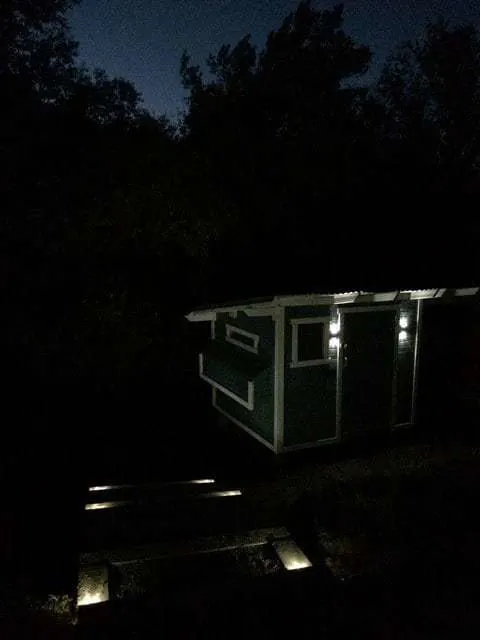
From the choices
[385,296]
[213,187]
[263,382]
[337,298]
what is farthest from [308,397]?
[213,187]

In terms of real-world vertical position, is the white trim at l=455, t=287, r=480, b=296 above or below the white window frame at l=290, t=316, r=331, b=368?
above

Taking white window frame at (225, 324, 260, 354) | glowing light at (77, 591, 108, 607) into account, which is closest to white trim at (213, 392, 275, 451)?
white window frame at (225, 324, 260, 354)

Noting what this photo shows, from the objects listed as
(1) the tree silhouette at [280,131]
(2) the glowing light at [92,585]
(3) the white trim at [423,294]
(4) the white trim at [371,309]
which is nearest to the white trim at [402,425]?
(4) the white trim at [371,309]

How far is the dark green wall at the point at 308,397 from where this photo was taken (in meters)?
7.24

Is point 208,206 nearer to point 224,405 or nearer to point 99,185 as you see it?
point 99,185

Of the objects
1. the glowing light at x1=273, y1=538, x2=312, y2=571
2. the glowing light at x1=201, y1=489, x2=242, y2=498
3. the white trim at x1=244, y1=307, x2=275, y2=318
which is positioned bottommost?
the glowing light at x1=201, y1=489, x2=242, y2=498

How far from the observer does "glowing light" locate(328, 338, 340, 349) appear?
7479 mm

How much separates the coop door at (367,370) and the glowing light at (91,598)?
503 cm

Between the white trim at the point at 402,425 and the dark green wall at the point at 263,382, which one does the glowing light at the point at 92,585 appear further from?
the white trim at the point at 402,425

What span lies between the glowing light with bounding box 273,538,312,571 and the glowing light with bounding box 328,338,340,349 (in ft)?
11.8

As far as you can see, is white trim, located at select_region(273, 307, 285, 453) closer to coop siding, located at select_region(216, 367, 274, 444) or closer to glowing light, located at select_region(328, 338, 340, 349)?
coop siding, located at select_region(216, 367, 274, 444)

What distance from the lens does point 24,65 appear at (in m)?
14.1

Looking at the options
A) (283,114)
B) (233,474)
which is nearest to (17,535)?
(233,474)

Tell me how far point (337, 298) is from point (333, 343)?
0.88 meters
